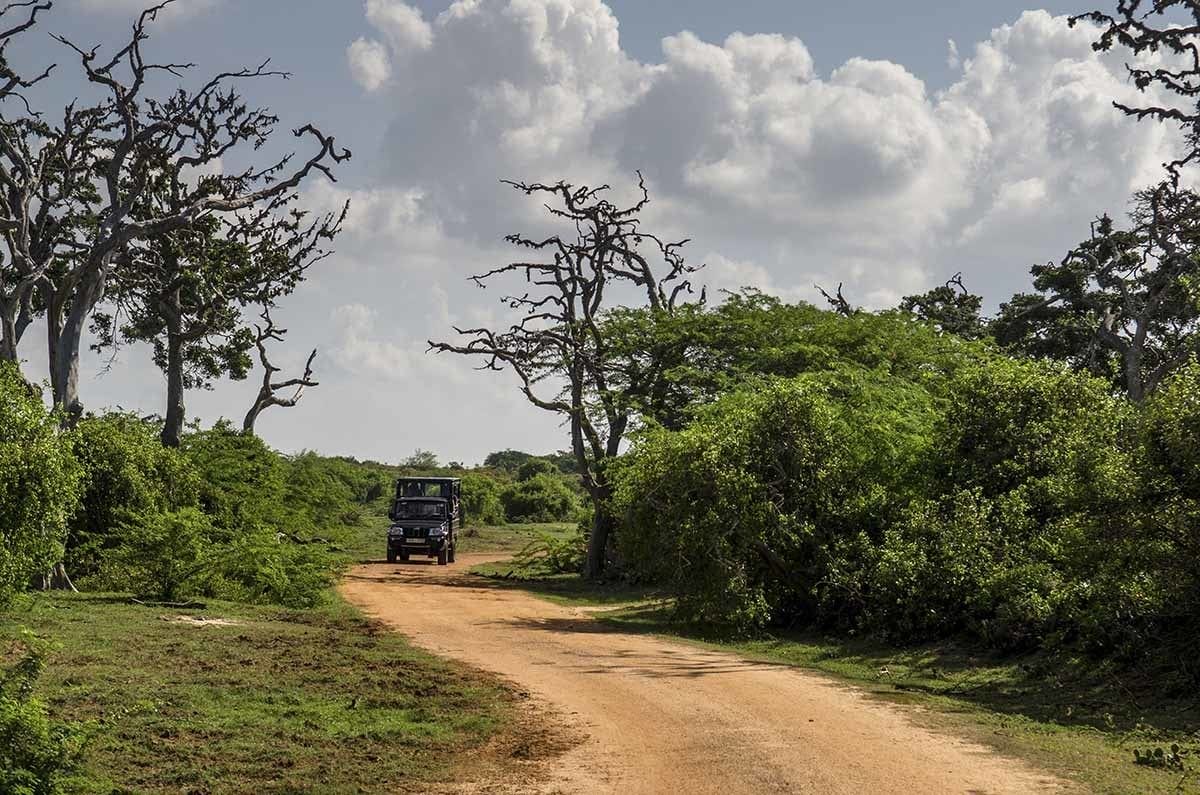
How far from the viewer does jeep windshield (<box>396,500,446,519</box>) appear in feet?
127

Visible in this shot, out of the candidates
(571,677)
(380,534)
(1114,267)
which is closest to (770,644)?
(571,677)

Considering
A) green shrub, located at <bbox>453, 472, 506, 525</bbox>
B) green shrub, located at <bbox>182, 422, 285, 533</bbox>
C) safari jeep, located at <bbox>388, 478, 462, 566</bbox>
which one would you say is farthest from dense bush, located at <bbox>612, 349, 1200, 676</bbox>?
green shrub, located at <bbox>453, 472, 506, 525</bbox>

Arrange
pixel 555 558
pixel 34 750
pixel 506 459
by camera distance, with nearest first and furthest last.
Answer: pixel 34 750, pixel 555 558, pixel 506 459

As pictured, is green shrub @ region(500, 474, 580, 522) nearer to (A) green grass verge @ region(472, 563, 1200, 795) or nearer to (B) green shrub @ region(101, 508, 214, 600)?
(B) green shrub @ region(101, 508, 214, 600)

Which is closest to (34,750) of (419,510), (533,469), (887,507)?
(887,507)

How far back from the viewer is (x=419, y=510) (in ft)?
128

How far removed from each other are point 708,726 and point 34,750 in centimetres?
593

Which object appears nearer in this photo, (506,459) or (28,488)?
(28,488)

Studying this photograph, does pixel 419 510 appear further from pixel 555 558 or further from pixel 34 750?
pixel 34 750

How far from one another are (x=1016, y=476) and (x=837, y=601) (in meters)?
3.59

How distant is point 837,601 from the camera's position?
20234 mm

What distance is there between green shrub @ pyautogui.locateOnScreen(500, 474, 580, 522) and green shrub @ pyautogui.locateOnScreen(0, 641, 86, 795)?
2221 inches

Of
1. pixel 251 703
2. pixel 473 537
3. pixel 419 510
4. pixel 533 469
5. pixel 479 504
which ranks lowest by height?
pixel 251 703

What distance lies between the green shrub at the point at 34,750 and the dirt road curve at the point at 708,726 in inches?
128
